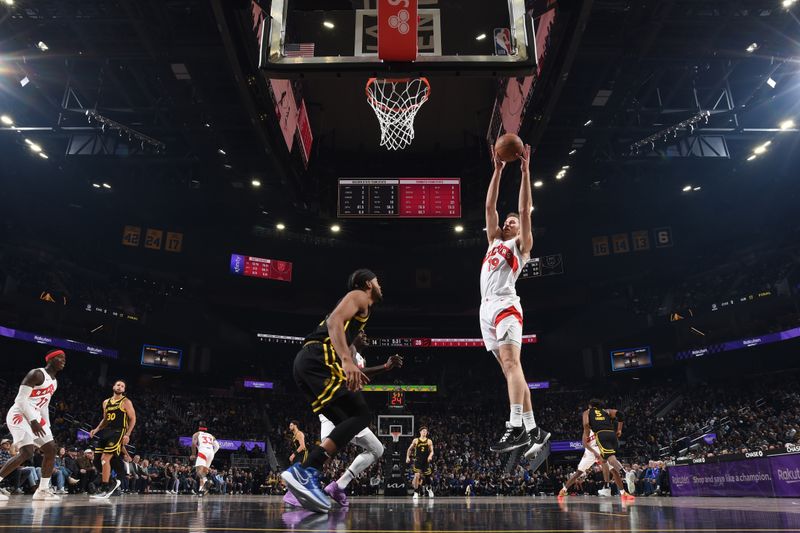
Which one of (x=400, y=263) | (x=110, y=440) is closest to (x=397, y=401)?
(x=400, y=263)

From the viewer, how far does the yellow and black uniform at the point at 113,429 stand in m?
8.15

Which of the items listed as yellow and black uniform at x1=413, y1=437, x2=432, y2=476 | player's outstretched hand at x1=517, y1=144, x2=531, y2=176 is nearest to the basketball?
player's outstretched hand at x1=517, y1=144, x2=531, y2=176

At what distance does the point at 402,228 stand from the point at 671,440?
46.1 ft

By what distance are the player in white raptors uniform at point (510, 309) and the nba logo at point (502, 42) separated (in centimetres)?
192

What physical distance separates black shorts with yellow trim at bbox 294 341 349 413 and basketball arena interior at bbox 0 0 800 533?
0.9 inches

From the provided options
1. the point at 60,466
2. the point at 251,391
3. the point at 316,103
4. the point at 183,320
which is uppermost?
the point at 316,103

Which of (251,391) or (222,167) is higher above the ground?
(222,167)

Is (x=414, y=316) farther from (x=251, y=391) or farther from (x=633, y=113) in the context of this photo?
(x=633, y=113)

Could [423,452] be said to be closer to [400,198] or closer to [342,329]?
[400,198]

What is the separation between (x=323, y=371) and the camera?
4.28m

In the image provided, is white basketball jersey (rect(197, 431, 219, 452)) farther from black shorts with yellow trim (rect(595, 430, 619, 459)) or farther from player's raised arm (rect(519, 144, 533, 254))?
player's raised arm (rect(519, 144, 533, 254))

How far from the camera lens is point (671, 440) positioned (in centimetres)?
2136

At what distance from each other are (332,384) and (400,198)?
11556mm

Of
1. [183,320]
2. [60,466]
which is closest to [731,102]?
[60,466]
